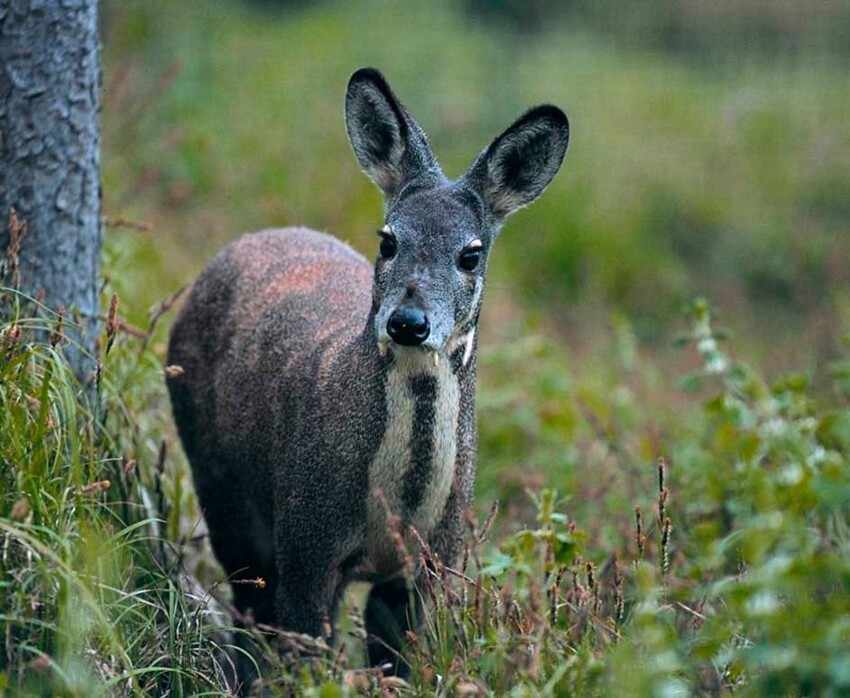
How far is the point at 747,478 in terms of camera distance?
5.73 meters

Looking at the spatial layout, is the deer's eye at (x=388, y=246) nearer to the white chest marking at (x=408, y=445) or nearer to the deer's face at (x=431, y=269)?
the deer's face at (x=431, y=269)

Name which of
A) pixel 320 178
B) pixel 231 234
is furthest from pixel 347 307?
pixel 320 178

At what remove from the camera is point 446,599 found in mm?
4113

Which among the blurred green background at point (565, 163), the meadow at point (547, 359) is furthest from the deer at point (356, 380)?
the blurred green background at point (565, 163)

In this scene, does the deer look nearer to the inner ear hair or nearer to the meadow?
the inner ear hair

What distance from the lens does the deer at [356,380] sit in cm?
454

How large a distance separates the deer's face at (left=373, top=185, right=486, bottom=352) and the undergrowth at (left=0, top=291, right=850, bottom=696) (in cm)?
64

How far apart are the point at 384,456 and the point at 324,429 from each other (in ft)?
1.03

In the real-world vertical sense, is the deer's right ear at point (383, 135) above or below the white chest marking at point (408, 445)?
above

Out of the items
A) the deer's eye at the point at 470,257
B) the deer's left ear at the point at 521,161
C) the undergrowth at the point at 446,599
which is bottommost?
the undergrowth at the point at 446,599

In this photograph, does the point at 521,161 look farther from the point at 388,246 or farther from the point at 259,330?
the point at 259,330

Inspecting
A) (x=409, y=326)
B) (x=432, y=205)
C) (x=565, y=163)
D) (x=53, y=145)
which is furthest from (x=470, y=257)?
(x=565, y=163)

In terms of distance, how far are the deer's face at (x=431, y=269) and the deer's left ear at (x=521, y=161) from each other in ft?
0.45

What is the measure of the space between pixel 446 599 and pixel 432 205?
1.44 metres
